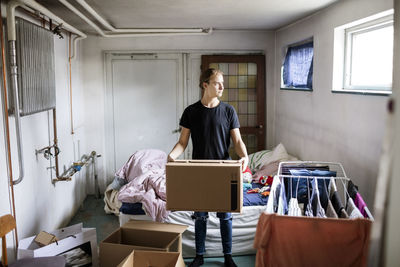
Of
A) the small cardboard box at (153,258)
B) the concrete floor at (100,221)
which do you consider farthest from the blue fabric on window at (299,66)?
the small cardboard box at (153,258)

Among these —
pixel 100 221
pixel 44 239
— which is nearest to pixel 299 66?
pixel 100 221

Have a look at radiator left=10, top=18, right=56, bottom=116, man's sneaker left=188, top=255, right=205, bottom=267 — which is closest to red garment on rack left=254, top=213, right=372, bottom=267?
man's sneaker left=188, top=255, right=205, bottom=267

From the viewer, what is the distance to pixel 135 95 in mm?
5199

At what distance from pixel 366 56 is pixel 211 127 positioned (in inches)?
59.7

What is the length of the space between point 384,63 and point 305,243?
1714mm

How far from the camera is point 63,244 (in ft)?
8.69

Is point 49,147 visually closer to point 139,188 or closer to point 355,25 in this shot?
point 139,188

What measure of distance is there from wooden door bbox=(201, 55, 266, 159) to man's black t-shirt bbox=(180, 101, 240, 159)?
2519 millimetres

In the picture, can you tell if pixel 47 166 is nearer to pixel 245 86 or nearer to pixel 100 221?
pixel 100 221

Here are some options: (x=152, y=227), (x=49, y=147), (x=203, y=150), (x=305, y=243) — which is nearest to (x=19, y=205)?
(x=49, y=147)

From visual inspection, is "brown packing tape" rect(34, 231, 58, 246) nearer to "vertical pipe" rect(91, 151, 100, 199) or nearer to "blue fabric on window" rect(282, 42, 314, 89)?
"vertical pipe" rect(91, 151, 100, 199)

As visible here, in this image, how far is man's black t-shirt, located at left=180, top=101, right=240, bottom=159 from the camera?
105 inches

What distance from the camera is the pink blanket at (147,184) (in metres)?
3.26

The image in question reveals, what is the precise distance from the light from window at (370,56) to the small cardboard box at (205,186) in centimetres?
134
